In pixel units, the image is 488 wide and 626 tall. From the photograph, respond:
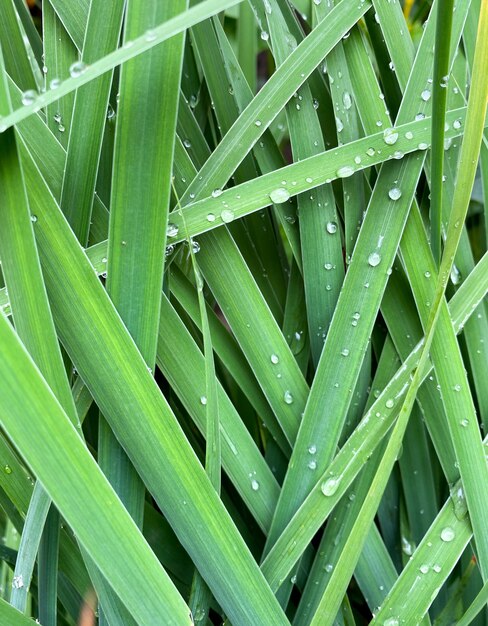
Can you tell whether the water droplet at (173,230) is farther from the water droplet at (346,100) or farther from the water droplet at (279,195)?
the water droplet at (346,100)

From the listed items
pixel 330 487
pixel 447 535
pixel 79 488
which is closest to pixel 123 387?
pixel 79 488

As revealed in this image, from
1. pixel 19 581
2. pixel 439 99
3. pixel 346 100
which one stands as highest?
pixel 346 100

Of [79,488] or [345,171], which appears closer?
[79,488]

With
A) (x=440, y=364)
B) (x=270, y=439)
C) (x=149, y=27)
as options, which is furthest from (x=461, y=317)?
(x=149, y=27)

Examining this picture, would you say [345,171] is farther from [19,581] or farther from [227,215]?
[19,581]

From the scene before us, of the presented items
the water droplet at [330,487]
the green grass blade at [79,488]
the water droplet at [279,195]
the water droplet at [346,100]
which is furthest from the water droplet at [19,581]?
the water droplet at [346,100]

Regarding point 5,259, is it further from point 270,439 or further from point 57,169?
point 270,439

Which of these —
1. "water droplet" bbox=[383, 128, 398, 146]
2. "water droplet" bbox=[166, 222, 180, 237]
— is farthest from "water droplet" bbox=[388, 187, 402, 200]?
"water droplet" bbox=[166, 222, 180, 237]
